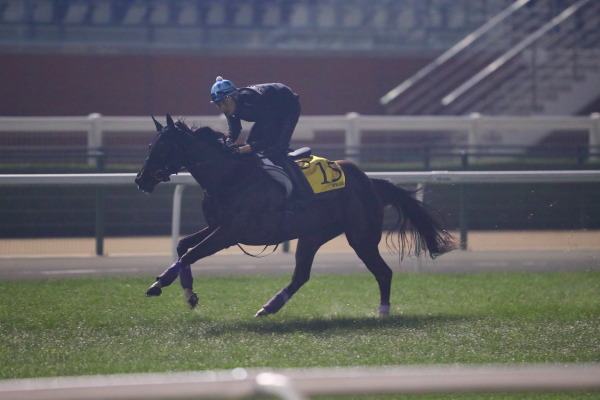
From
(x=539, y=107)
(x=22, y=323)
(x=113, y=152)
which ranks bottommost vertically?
(x=22, y=323)

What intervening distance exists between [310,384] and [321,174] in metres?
5.33

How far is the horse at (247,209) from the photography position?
729cm

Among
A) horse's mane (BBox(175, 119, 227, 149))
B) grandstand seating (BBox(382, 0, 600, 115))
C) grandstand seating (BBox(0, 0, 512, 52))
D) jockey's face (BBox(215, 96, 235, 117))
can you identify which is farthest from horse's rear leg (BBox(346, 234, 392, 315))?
grandstand seating (BBox(0, 0, 512, 52))

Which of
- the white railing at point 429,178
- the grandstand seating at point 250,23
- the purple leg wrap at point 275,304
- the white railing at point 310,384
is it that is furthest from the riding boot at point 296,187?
the grandstand seating at point 250,23

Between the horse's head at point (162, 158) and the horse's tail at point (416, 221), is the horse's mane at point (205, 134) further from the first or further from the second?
the horse's tail at point (416, 221)

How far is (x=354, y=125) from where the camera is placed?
16.6 m

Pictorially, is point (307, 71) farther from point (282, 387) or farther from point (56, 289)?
point (282, 387)

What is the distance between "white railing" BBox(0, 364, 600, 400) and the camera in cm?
222

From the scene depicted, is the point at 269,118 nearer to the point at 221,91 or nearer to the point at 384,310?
the point at 221,91

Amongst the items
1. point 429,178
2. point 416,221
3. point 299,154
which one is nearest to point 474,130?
point 429,178

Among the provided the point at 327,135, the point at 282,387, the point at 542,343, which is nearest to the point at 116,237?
the point at 327,135

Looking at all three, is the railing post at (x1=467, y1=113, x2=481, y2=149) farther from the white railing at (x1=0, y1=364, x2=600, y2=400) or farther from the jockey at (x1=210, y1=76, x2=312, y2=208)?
the white railing at (x1=0, y1=364, x2=600, y2=400)

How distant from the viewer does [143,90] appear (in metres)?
20.5

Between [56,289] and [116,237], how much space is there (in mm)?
3463
